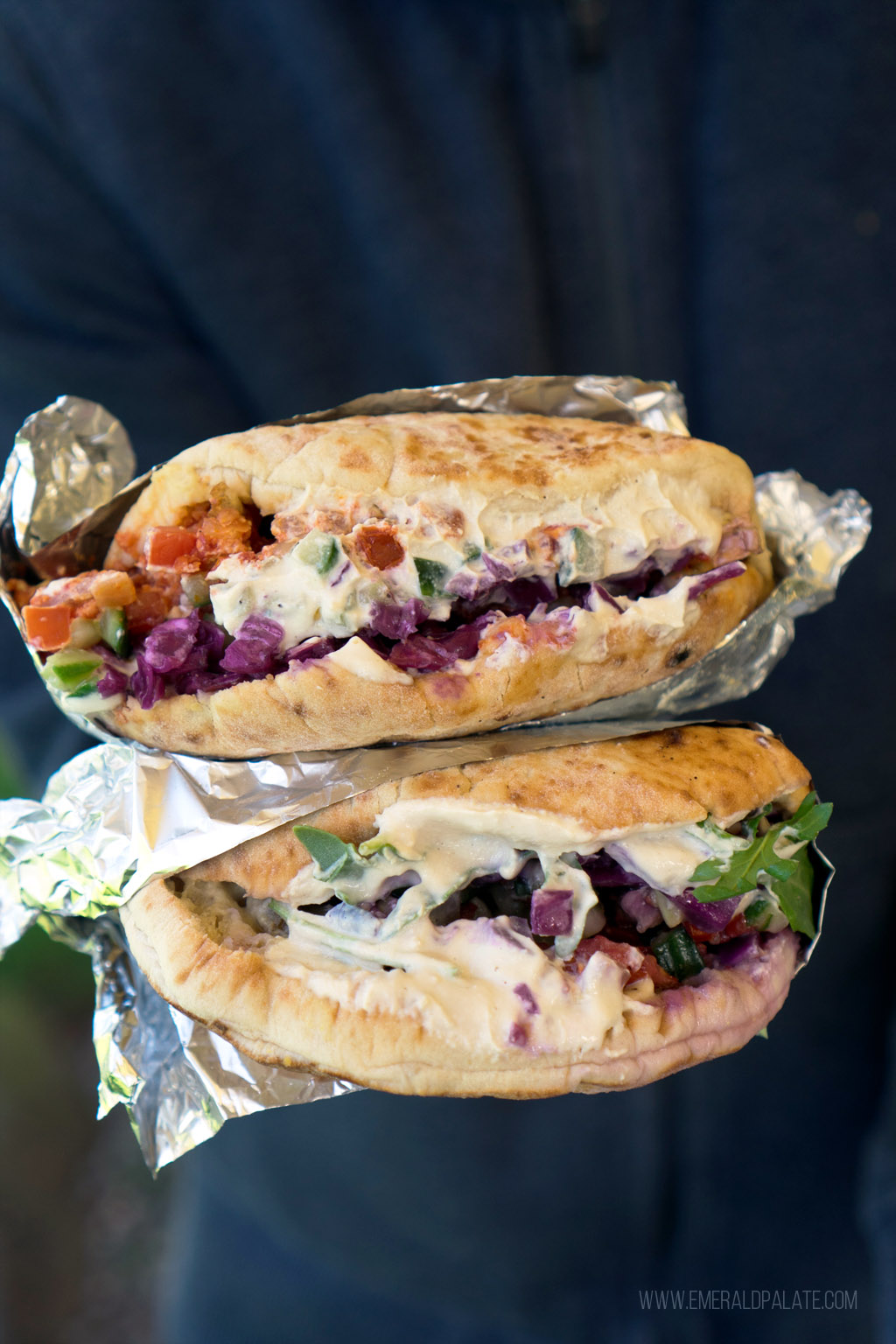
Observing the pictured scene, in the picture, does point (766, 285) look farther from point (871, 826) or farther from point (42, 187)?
point (42, 187)

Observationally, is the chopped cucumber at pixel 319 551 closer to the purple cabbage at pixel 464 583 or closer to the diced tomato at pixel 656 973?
the purple cabbage at pixel 464 583

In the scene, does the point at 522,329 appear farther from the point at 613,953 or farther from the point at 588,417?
the point at 613,953

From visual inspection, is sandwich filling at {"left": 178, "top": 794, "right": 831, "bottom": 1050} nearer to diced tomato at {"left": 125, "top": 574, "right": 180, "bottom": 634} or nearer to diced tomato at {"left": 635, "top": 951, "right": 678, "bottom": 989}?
diced tomato at {"left": 635, "top": 951, "right": 678, "bottom": 989}

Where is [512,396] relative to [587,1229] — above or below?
above

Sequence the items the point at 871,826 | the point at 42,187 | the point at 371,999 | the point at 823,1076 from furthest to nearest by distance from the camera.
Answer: the point at 823,1076
the point at 871,826
the point at 42,187
the point at 371,999

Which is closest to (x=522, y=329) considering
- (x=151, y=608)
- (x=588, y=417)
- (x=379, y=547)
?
(x=588, y=417)

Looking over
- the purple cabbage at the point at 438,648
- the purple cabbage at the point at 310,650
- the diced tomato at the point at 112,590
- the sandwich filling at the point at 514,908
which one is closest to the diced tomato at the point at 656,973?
the sandwich filling at the point at 514,908

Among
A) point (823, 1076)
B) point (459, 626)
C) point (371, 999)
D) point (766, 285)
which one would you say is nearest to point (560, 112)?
point (766, 285)
